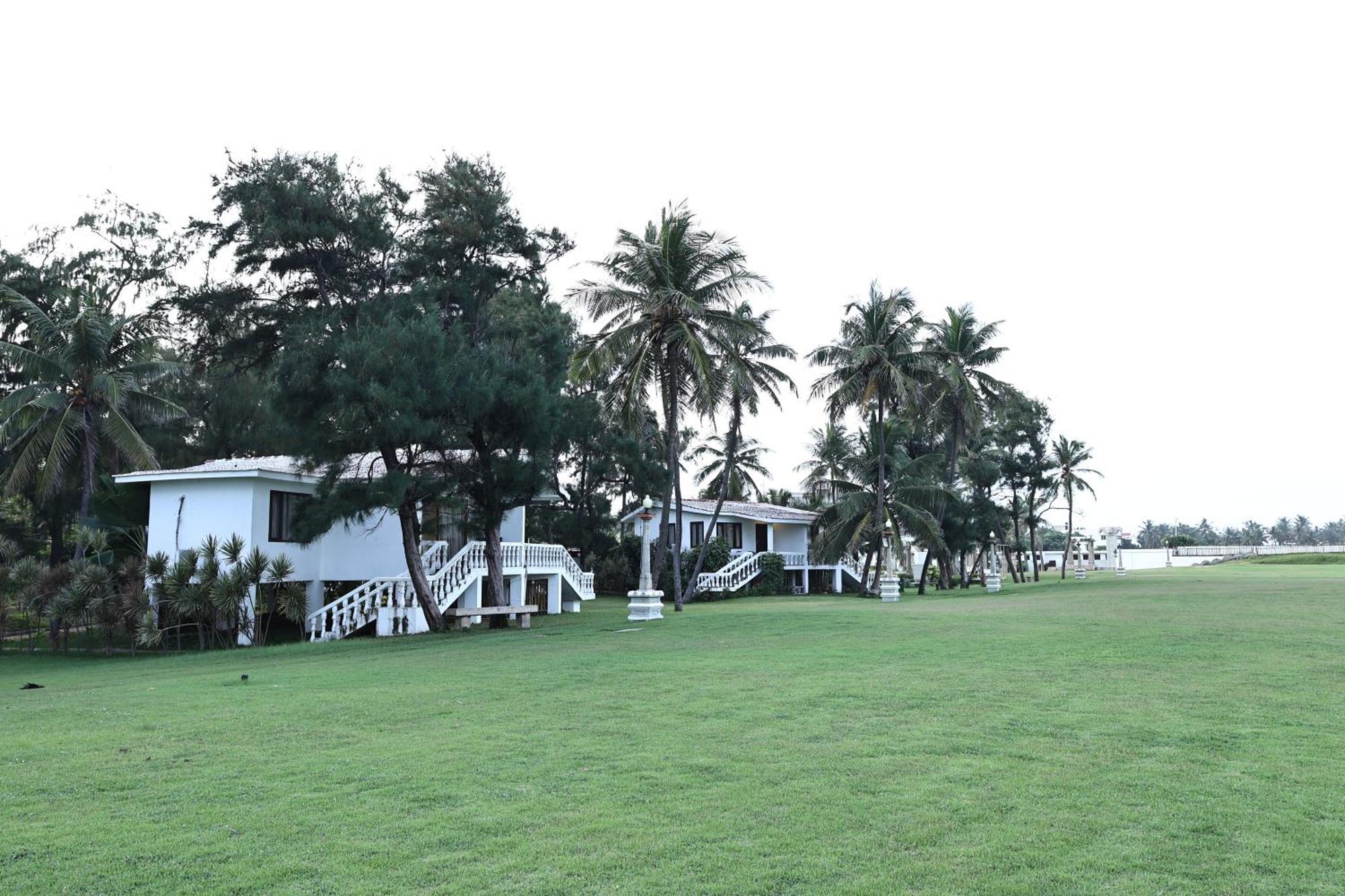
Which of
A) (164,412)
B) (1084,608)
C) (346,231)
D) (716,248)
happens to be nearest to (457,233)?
(346,231)

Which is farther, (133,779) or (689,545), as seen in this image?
(689,545)

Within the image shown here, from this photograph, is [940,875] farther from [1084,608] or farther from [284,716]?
[1084,608]

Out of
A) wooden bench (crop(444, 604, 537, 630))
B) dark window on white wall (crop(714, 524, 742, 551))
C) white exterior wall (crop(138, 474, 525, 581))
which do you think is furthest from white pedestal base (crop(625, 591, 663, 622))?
dark window on white wall (crop(714, 524, 742, 551))

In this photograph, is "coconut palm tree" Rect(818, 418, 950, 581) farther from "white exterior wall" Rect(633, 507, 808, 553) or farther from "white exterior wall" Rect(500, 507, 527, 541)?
"white exterior wall" Rect(500, 507, 527, 541)

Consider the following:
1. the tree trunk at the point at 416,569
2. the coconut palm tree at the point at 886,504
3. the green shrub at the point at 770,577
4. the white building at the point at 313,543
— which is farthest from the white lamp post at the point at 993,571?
the tree trunk at the point at 416,569

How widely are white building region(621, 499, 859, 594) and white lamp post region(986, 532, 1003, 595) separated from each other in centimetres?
583

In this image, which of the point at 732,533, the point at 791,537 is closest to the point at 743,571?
the point at 732,533

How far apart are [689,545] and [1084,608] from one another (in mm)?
22827

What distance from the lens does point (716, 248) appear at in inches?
1166

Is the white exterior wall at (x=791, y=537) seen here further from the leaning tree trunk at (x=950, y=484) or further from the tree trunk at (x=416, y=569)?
the tree trunk at (x=416, y=569)

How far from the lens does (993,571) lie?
4072 centimetres

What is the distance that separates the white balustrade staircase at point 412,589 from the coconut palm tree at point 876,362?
1352 cm

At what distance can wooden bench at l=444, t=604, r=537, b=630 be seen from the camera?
2269 centimetres

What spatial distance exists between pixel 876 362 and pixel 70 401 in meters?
25.4
